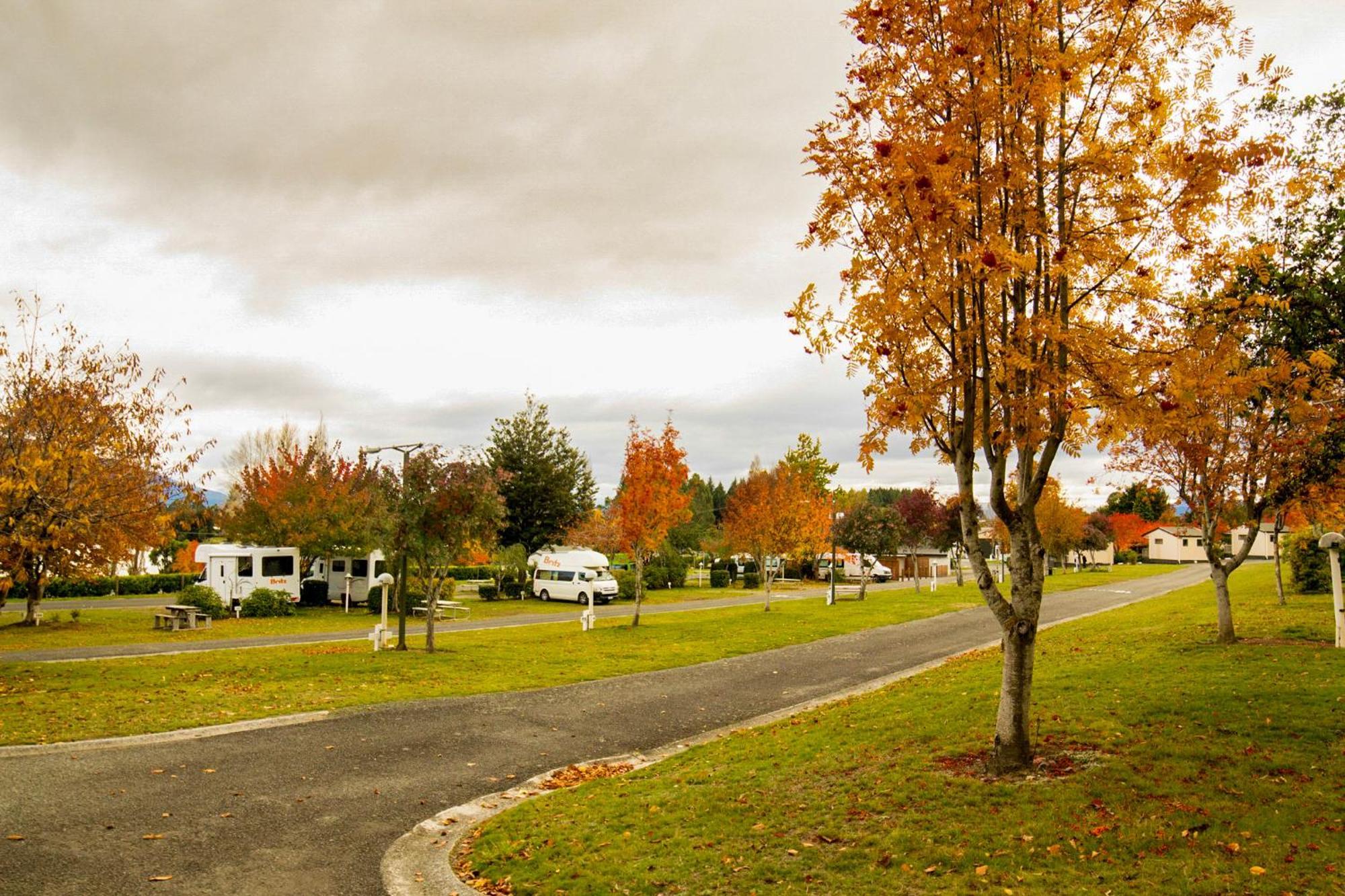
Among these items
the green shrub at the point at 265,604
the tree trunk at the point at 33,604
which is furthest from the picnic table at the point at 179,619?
the green shrub at the point at 265,604

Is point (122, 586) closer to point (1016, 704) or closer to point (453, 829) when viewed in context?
point (453, 829)

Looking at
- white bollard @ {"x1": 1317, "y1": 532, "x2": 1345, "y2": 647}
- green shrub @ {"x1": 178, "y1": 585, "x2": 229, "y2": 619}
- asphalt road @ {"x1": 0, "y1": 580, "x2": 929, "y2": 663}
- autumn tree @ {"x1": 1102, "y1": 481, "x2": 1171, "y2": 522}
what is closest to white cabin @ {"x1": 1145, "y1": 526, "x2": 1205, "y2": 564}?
autumn tree @ {"x1": 1102, "y1": 481, "x2": 1171, "y2": 522}

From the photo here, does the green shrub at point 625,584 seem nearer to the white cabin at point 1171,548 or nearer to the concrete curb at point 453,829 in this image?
the concrete curb at point 453,829

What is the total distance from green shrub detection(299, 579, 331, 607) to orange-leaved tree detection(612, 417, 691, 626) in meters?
16.0

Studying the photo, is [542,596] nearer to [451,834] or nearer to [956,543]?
[956,543]

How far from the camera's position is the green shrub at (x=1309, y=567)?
79.5 ft

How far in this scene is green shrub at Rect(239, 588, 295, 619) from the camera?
97.0 ft

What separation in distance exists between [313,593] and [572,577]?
38.0 ft

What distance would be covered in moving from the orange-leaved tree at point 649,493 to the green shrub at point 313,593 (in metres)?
16.0

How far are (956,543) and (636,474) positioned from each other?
20245mm

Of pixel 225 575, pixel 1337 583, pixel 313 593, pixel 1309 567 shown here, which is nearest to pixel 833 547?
pixel 1309 567

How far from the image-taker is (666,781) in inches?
320

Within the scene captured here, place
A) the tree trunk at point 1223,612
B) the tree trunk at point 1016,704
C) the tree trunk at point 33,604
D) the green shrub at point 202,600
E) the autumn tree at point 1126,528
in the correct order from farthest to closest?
1. the autumn tree at point 1126,528
2. the green shrub at point 202,600
3. the tree trunk at point 33,604
4. the tree trunk at point 1223,612
5. the tree trunk at point 1016,704

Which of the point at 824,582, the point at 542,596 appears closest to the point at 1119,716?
the point at 542,596
